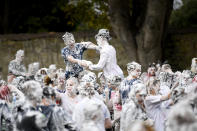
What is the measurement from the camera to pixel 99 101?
1164cm

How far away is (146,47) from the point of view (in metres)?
22.9

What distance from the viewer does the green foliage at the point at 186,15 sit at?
30812 mm

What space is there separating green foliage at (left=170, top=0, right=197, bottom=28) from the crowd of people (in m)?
13.8

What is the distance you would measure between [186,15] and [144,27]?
8.73 m

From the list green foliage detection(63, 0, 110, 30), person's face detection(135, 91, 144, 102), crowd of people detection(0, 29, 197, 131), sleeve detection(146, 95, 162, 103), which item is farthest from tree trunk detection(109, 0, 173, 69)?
person's face detection(135, 91, 144, 102)

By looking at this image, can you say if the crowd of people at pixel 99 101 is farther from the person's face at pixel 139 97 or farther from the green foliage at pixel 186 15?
the green foliage at pixel 186 15

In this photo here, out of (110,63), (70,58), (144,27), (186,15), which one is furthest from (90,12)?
(110,63)

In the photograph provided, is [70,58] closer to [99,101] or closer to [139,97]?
[99,101]

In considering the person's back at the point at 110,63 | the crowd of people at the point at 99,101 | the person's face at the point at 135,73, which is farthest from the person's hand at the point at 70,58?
the person's face at the point at 135,73

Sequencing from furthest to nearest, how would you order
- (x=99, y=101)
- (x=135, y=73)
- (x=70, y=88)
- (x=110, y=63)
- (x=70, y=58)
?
(x=70, y=58) < (x=110, y=63) < (x=135, y=73) < (x=70, y=88) < (x=99, y=101)

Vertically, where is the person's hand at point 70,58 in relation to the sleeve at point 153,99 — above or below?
above

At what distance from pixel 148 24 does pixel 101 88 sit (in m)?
6.96

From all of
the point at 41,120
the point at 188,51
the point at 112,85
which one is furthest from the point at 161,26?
the point at 41,120

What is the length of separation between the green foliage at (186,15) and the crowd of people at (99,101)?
13.8 m
